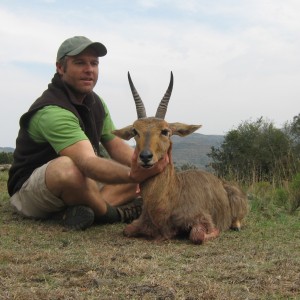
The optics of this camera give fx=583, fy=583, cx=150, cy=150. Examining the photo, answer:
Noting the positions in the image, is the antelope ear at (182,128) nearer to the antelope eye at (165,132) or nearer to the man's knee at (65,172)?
the antelope eye at (165,132)

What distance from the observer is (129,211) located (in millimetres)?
7270

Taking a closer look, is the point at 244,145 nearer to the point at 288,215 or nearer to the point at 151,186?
the point at 288,215

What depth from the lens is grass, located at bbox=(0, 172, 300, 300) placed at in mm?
3752

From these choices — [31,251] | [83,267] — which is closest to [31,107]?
[31,251]

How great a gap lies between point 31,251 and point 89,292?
5.44 feet

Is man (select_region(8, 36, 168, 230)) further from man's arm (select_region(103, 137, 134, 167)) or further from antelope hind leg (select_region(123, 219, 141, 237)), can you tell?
antelope hind leg (select_region(123, 219, 141, 237))

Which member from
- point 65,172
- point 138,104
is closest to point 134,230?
point 65,172

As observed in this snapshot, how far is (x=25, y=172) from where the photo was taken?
7.15m

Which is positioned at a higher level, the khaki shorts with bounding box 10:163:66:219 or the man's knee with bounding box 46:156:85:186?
the man's knee with bounding box 46:156:85:186

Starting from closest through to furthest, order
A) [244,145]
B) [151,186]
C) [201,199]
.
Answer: [151,186], [201,199], [244,145]

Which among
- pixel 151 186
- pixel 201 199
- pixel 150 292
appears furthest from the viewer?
pixel 201 199

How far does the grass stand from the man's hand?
66 centimetres

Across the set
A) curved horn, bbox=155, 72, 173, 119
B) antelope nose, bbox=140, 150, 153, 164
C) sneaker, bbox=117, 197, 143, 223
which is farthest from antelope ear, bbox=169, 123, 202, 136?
sneaker, bbox=117, 197, 143, 223

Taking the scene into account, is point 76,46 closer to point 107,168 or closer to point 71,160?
point 71,160
